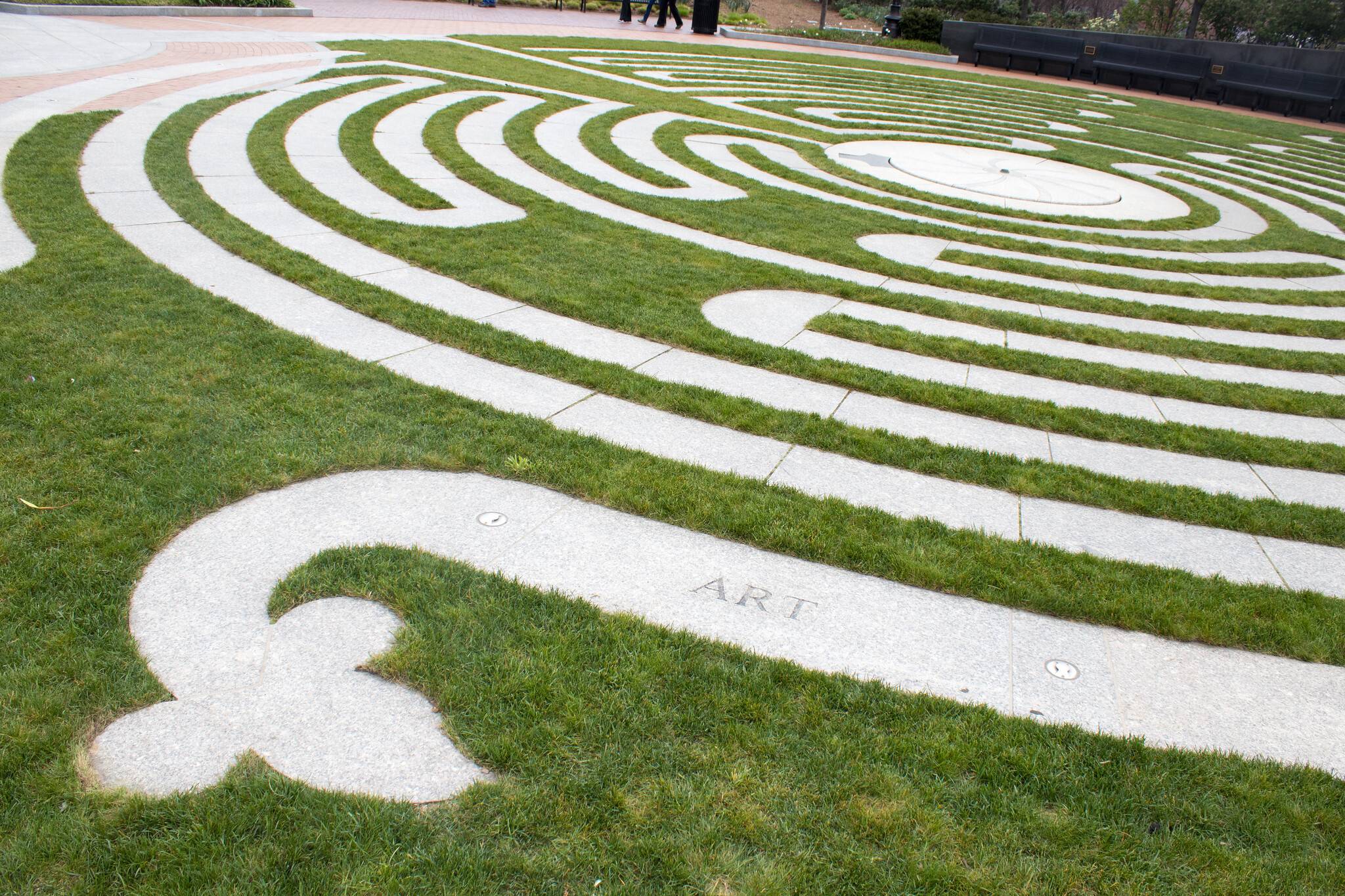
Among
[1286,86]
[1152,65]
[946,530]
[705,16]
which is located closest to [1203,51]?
[1152,65]

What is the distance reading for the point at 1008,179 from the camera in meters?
14.5

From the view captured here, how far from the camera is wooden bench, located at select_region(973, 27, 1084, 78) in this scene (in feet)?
97.6

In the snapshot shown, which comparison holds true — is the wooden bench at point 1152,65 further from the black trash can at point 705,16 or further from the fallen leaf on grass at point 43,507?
the fallen leaf on grass at point 43,507

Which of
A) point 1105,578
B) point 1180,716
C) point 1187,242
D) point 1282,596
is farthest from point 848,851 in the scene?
point 1187,242

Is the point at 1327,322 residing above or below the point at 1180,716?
above

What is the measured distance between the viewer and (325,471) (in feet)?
15.5

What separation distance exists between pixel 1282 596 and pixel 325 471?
193 inches

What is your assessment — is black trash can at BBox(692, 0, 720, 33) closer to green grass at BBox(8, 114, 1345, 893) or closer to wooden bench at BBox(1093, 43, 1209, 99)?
wooden bench at BBox(1093, 43, 1209, 99)

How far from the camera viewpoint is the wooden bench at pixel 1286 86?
2588cm

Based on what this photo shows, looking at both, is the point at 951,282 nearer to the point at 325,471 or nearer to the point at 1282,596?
the point at 1282,596

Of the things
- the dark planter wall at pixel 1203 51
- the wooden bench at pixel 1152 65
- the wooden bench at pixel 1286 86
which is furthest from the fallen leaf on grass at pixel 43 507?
the dark planter wall at pixel 1203 51

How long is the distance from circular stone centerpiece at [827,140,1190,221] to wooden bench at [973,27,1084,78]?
53.8 feet

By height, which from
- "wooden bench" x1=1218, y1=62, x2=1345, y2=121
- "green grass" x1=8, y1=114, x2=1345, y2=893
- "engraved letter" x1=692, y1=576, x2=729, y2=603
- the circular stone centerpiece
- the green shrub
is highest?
the green shrub

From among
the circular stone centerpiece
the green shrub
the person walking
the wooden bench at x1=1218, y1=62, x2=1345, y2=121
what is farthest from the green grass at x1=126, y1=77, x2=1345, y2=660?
the green shrub
